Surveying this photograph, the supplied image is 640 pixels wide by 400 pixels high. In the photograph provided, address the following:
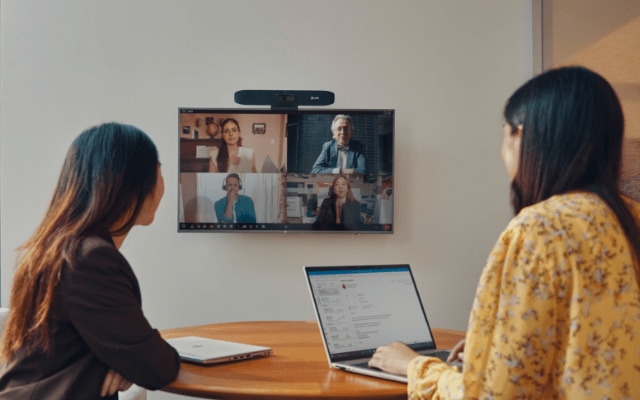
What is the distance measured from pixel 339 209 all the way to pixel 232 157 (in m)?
0.59

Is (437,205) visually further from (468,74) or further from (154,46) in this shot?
(154,46)

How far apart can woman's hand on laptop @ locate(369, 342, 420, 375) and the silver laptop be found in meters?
0.38

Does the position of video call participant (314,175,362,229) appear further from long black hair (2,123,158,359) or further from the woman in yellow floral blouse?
the woman in yellow floral blouse

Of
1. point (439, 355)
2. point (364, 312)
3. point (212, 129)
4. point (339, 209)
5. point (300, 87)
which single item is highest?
point (300, 87)

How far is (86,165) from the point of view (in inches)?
71.6

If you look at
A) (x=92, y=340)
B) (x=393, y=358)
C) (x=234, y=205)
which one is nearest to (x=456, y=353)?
(x=393, y=358)

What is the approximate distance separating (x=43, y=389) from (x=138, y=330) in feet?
0.84

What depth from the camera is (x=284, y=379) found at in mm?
1824

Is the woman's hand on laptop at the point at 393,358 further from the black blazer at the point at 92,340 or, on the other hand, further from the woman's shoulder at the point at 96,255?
the woman's shoulder at the point at 96,255

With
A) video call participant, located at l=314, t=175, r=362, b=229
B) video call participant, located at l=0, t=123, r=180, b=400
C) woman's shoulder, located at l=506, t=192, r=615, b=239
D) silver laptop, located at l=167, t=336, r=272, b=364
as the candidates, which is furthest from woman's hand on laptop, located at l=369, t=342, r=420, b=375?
video call participant, located at l=314, t=175, r=362, b=229

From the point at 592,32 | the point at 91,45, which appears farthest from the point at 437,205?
the point at 91,45

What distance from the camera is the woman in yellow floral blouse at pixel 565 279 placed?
1242 mm

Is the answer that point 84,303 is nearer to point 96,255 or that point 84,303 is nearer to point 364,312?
point 96,255

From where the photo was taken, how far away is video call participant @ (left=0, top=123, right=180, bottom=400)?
1.69 metres
